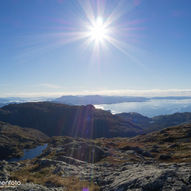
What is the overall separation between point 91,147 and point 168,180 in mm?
36809

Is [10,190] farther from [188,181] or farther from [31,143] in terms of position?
[31,143]

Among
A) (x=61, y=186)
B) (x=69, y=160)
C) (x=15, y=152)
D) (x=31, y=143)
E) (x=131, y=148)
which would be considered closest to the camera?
(x=61, y=186)

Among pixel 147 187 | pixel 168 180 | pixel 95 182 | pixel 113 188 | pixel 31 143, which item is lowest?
pixel 31 143

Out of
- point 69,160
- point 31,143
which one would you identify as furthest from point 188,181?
point 31,143

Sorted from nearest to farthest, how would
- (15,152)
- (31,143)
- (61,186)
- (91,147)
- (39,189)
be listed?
(39,189) → (61,186) → (91,147) → (15,152) → (31,143)

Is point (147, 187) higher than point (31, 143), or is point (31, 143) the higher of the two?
point (147, 187)

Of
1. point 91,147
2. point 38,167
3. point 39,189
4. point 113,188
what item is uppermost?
point 39,189

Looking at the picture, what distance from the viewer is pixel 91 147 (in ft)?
146

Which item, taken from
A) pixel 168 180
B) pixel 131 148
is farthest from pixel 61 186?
pixel 131 148

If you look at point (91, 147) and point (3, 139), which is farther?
point (3, 139)

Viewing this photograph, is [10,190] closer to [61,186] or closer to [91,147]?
[61,186]

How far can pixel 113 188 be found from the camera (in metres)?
12.8

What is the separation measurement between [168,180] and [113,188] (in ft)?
17.5

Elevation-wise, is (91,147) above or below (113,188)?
below
